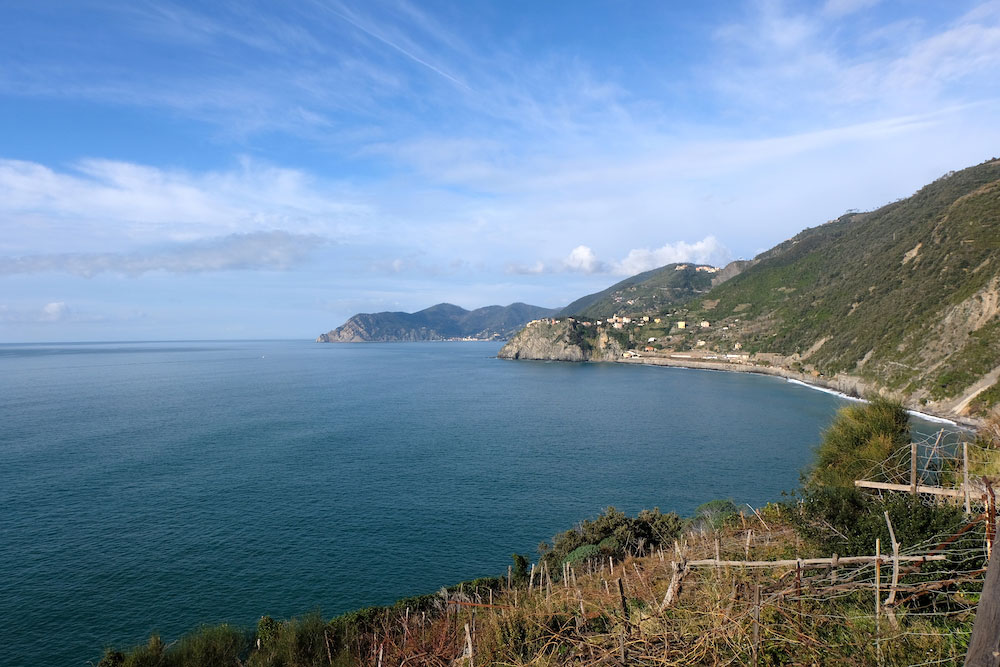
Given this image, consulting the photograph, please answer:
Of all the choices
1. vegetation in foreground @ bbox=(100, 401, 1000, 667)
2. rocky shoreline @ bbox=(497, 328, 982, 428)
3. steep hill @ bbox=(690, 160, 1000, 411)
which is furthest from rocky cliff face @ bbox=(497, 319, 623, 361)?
vegetation in foreground @ bbox=(100, 401, 1000, 667)

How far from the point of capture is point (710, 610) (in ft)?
18.4

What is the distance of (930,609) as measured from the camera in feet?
21.8

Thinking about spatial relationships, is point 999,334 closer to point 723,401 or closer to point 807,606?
point 723,401

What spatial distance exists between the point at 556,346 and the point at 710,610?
132512 mm

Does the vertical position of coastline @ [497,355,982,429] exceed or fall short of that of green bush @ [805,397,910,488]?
it falls short

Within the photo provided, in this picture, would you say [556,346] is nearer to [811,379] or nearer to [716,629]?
[811,379]

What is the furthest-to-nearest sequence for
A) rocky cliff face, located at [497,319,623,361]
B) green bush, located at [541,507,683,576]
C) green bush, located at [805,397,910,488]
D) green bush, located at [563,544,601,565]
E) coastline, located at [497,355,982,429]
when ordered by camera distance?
1. rocky cliff face, located at [497,319,623,361]
2. coastline, located at [497,355,982,429]
3. green bush, located at [805,397,910,488]
4. green bush, located at [541,507,683,576]
5. green bush, located at [563,544,601,565]

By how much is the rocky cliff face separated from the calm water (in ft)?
237

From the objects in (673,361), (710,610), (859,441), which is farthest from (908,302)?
(710,610)

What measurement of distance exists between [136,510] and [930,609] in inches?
1171

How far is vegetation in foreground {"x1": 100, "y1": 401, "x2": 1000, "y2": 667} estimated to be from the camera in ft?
16.9

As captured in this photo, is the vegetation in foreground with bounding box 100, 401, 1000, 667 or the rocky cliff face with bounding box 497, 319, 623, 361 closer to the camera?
the vegetation in foreground with bounding box 100, 401, 1000, 667

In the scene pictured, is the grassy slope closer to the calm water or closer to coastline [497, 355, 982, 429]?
the calm water

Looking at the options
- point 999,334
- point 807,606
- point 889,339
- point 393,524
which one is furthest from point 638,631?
point 889,339
